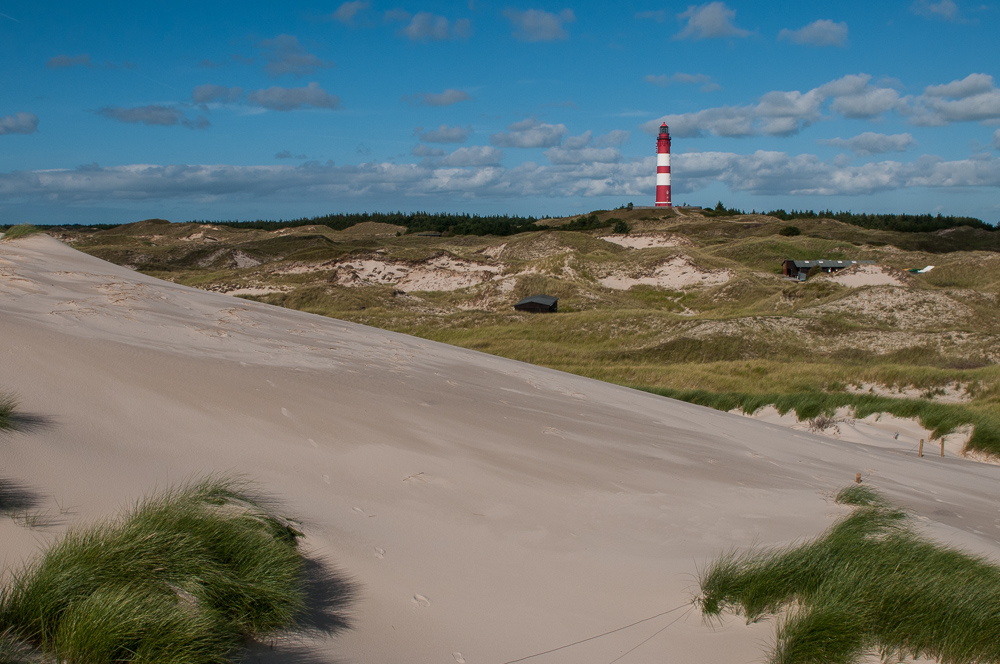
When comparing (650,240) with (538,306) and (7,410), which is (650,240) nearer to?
(538,306)

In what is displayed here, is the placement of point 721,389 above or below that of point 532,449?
below

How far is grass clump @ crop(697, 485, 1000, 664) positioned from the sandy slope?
0.22m

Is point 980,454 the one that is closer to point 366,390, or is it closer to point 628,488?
point 628,488

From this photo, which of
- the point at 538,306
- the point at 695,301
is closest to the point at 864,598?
the point at 538,306

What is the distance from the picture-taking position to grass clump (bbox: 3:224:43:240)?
442 inches

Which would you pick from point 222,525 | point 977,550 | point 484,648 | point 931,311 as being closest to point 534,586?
point 484,648

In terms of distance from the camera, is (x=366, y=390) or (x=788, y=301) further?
(x=788, y=301)

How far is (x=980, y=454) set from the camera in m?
12.2

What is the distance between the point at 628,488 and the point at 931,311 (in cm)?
3639

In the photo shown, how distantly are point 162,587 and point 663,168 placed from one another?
3692 inches

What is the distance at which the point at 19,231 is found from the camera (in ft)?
37.3

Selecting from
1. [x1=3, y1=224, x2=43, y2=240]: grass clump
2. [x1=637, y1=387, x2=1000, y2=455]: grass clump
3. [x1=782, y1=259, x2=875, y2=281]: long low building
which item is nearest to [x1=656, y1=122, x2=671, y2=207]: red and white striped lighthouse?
[x1=782, y1=259, x2=875, y2=281]: long low building

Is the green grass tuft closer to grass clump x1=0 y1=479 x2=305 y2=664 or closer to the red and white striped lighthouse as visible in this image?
grass clump x1=0 y1=479 x2=305 y2=664

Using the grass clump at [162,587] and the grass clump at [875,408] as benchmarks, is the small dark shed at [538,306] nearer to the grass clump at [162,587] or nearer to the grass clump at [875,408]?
the grass clump at [875,408]
